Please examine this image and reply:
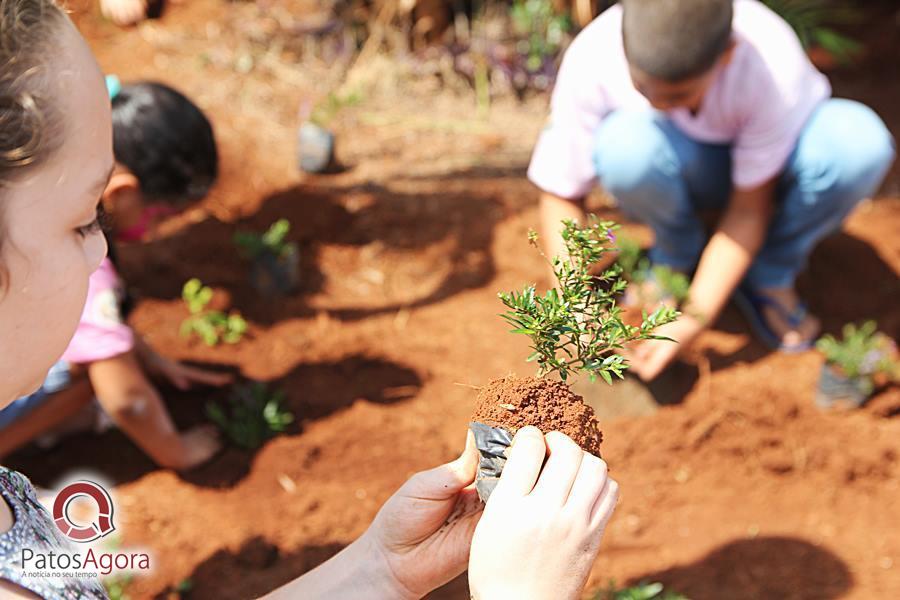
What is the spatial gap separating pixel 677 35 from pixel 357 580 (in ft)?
5.40

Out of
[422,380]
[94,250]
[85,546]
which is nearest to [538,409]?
[94,250]

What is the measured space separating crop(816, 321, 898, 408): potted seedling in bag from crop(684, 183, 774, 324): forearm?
0.41m

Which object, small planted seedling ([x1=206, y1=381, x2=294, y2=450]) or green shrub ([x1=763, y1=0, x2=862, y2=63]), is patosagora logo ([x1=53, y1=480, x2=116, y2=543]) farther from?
green shrub ([x1=763, y1=0, x2=862, y2=63])

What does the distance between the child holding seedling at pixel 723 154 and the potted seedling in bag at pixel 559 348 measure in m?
1.26

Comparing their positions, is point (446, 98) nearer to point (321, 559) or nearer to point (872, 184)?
point (872, 184)

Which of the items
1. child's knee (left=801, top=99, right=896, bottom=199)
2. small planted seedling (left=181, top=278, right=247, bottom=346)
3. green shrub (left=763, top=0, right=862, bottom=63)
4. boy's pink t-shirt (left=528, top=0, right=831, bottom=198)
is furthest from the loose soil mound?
green shrub (left=763, top=0, right=862, bottom=63)

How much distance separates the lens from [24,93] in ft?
3.68

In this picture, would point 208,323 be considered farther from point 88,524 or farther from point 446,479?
point 446,479

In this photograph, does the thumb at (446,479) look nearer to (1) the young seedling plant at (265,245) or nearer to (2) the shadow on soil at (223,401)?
(2) the shadow on soil at (223,401)

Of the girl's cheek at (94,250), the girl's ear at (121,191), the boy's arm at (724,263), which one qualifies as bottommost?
the boy's arm at (724,263)

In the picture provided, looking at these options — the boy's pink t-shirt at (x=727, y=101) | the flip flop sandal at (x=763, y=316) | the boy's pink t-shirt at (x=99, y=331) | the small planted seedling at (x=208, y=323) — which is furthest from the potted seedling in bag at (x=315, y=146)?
the flip flop sandal at (x=763, y=316)

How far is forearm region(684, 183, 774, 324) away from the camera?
9.62 feet

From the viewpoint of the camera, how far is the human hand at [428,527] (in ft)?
4.99

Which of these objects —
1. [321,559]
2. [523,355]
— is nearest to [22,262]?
[321,559]
